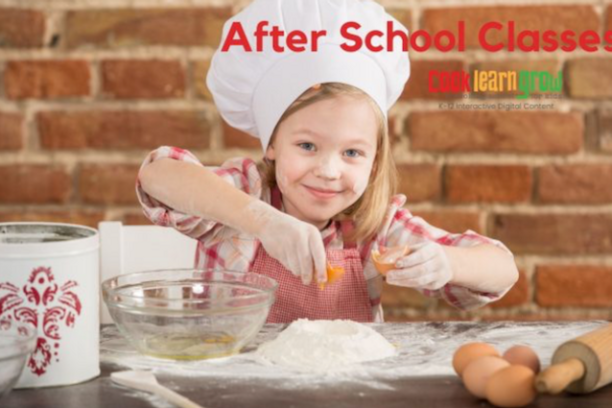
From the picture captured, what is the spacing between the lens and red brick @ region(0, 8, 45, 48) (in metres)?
1.73

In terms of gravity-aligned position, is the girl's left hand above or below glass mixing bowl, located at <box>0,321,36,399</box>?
above

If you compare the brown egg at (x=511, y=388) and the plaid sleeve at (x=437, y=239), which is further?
the plaid sleeve at (x=437, y=239)

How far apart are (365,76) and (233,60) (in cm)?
21

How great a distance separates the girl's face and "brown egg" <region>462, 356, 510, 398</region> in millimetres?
507

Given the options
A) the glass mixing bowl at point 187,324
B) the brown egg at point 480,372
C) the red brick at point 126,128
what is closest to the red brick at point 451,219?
the red brick at point 126,128

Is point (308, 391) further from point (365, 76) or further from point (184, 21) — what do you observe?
point (184, 21)

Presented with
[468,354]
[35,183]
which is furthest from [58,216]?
[468,354]

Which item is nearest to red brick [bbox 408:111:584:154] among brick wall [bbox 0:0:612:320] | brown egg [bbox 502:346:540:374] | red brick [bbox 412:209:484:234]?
brick wall [bbox 0:0:612:320]

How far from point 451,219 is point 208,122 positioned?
0.48 meters

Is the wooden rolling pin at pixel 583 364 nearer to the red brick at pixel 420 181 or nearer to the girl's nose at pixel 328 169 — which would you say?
the girl's nose at pixel 328 169

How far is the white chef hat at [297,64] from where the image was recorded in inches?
53.5

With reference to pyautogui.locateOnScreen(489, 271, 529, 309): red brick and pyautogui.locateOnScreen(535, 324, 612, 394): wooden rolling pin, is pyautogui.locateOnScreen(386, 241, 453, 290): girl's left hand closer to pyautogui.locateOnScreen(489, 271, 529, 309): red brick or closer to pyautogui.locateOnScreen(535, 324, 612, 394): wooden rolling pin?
pyautogui.locateOnScreen(535, 324, 612, 394): wooden rolling pin

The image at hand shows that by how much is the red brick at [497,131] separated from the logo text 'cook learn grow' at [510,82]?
0.15 ft

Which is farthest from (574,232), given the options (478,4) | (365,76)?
(365,76)
